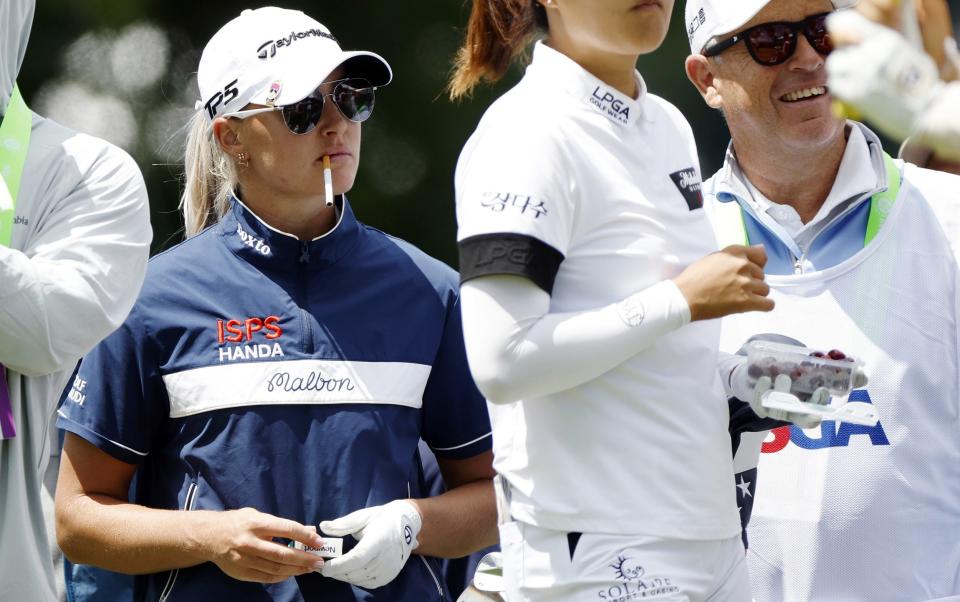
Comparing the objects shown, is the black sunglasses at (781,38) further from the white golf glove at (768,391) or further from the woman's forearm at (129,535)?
the woman's forearm at (129,535)

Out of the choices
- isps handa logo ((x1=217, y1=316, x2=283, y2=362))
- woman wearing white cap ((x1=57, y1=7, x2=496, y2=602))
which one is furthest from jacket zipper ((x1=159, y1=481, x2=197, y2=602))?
isps handa logo ((x1=217, y1=316, x2=283, y2=362))

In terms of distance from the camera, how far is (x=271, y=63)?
142 inches

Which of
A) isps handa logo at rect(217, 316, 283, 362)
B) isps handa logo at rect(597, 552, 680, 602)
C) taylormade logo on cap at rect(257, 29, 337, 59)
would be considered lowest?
isps handa logo at rect(217, 316, 283, 362)

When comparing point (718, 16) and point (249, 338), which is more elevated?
point (718, 16)

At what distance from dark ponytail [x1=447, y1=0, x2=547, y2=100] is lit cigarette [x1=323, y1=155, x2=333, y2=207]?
19.0 inches

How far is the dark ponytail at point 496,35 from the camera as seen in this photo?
9.73ft

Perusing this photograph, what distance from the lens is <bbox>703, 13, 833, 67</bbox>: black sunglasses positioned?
353 centimetres

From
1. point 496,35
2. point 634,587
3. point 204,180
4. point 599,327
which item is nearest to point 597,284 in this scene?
point 599,327

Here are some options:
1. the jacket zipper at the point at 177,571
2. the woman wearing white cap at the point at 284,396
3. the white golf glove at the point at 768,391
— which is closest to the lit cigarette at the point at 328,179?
the woman wearing white cap at the point at 284,396

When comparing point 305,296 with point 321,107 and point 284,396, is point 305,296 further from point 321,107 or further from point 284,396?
point 321,107

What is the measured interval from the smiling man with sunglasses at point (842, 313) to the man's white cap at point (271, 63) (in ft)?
2.83

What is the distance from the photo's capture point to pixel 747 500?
10.2ft

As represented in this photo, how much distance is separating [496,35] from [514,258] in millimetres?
671

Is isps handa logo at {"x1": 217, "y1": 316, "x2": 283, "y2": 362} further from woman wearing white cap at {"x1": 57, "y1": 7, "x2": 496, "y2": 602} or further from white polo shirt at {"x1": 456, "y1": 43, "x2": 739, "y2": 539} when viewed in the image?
white polo shirt at {"x1": 456, "y1": 43, "x2": 739, "y2": 539}
